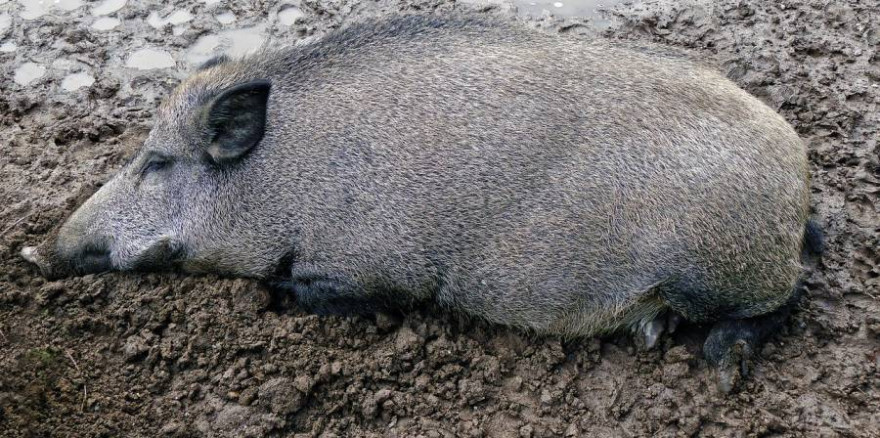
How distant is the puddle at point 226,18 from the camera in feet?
18.9

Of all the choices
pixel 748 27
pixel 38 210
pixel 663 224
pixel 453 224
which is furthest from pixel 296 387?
pixel 748 27

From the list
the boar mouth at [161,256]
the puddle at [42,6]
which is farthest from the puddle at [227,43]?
the boar mouth at [161,256]

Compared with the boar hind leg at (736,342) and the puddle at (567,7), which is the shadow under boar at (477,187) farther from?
the puddle at (567,7)

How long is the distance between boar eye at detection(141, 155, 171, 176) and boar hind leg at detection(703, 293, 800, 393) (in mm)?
2646

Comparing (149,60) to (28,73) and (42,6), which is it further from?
(42,6)

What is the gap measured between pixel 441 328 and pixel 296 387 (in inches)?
28.5

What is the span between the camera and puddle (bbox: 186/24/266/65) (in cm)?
550

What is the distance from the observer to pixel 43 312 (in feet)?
12.4

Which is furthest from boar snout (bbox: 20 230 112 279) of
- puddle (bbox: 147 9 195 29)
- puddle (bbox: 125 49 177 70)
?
puddle (bbox: 147 9 195 29)

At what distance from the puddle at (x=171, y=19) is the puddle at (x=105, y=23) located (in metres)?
0.23

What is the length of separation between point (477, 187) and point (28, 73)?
11.7ft

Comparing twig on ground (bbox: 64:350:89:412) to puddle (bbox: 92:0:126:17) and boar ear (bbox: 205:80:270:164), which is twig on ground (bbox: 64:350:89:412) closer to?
boar ear (bbox: 205:80:270:164)

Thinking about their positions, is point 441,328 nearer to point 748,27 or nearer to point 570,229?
point 570,229

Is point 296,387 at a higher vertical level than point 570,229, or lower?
lower
